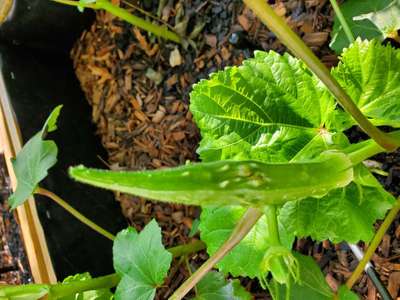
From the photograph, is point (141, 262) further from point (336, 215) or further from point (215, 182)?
point (215, 182)

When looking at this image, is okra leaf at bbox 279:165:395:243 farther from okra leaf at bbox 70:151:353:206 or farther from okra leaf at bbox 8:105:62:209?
okra leaf at bbox 8:105:62:209

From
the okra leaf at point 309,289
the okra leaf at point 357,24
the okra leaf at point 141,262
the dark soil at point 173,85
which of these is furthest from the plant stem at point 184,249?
the okra leaf at point 357,24

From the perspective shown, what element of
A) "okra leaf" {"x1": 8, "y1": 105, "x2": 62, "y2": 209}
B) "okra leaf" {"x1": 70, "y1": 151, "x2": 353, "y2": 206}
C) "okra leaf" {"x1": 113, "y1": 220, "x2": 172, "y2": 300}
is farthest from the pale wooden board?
"okra leaf" {"x1": 70, "y1": 151, "x2": 353, "y2": 206}

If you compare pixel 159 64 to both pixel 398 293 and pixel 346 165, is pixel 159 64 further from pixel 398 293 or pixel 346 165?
pixel 346 165

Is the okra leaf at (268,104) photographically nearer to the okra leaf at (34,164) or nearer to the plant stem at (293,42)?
the plant stem at (293,42)

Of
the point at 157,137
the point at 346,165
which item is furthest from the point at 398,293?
the point at 157,137
